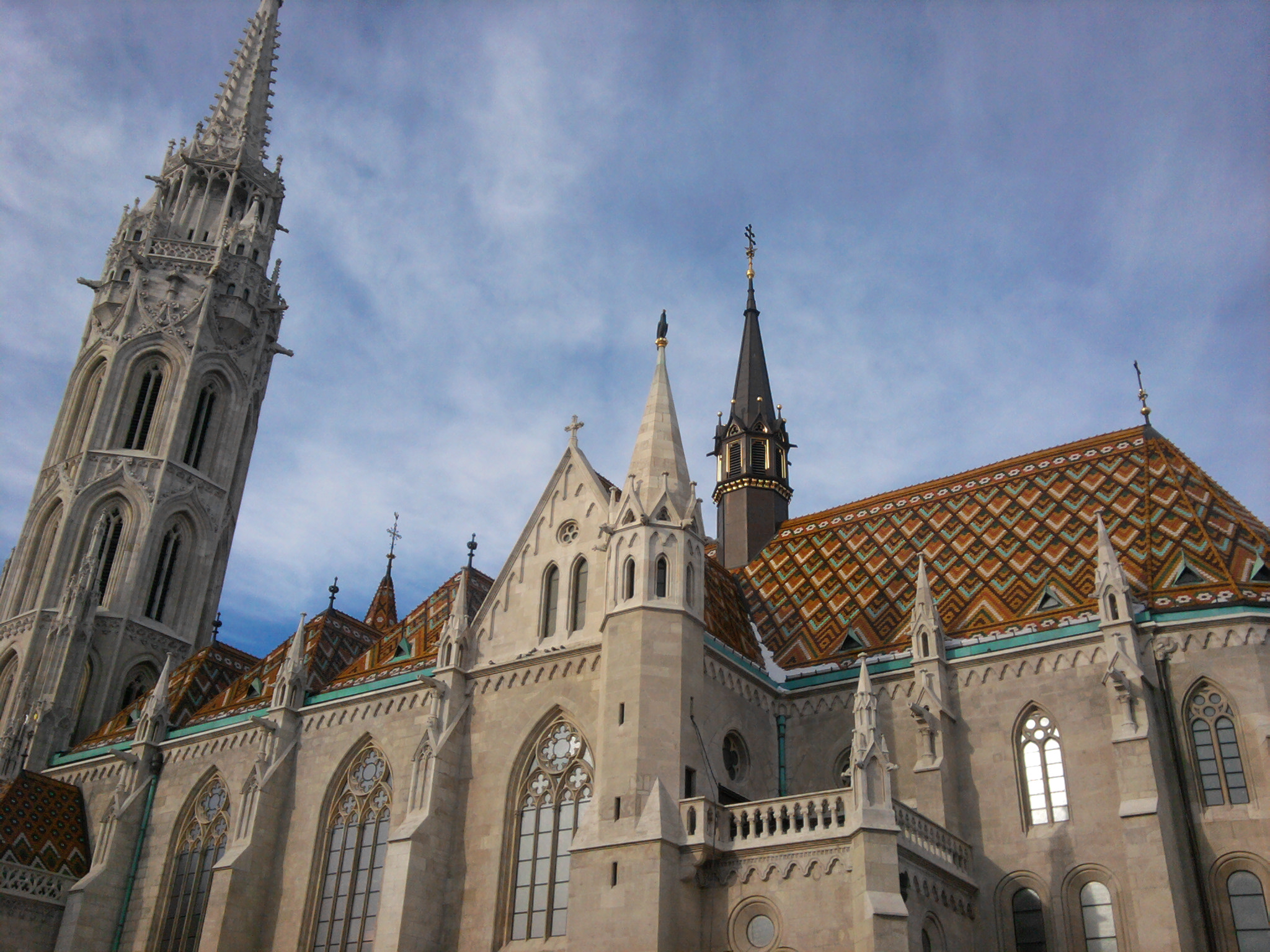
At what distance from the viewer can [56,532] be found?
4191cm

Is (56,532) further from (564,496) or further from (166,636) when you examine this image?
(564,496)

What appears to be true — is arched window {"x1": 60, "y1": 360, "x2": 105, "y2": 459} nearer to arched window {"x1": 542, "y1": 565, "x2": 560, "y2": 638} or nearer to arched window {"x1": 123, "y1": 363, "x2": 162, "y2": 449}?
arched window {"x1": 123, "y1": 363, "x2": 162, "y2": 449}

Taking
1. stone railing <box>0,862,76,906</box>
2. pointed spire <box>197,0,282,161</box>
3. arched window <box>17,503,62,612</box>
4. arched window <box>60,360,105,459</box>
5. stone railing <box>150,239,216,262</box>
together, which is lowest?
stone railing <box>0,862,76,906</box>

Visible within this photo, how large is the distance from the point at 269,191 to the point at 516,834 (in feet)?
112

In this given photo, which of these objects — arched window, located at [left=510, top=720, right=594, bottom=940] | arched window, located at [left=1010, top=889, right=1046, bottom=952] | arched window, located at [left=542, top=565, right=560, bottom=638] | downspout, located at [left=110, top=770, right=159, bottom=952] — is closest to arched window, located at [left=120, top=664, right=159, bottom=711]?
downspout, located at [left=110, top=770, right=159, bottom=952]

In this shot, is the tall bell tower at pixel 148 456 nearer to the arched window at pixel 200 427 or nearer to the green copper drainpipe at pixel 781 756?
the arched window at pixel 200 427

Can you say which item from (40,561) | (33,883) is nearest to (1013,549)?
(33,883)

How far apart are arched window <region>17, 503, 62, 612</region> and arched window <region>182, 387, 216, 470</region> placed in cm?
472

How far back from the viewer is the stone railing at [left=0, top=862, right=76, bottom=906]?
105ft

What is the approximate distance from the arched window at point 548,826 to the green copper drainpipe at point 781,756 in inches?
183

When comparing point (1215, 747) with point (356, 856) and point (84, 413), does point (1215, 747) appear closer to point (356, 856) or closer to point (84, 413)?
point (356, 856)

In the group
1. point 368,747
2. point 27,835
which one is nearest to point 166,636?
point 27,835

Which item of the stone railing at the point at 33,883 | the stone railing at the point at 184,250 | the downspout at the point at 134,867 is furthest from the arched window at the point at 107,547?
the stone railing at the point at 33,883

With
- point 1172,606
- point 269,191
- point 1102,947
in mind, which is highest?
point 269,191
